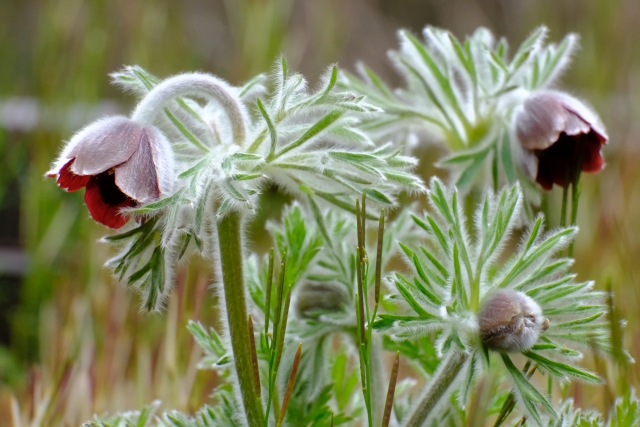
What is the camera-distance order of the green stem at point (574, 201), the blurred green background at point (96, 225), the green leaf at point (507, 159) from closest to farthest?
the green stem at point (574, 201), the green leaf at point (507, 159), the blurred green background at point (96, 225)

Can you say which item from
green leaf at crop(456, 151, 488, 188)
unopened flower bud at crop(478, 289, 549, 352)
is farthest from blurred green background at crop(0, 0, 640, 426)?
unopened flower bud at crop(478, 289, 549, 352)

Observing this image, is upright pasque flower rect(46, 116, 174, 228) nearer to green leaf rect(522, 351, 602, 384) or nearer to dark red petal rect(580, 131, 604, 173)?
green leaf rect(522, 351, 602, 384)

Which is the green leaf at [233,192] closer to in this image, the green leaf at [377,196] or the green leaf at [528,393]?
the green leaf at [377,196]

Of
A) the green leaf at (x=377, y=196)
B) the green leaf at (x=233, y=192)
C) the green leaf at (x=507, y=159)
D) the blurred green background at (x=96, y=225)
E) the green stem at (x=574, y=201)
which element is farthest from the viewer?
the blurred green background at (x=96, y=225)

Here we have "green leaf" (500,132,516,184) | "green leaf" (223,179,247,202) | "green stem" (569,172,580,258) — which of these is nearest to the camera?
"green leaf" (223,179,247,202)

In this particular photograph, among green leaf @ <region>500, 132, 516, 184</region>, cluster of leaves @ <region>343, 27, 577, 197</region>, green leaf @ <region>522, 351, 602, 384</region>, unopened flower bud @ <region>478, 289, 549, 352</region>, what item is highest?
cluster of leaves @ <region>343, 27, 577, 197</region>

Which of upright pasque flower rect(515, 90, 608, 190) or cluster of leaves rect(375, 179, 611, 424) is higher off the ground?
upright pasque flower rect(515, 90, 608, 190)

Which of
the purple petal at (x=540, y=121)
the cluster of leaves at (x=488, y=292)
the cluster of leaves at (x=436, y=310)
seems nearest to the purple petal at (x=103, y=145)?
the cluster of leaves at (x=436, y=310)
